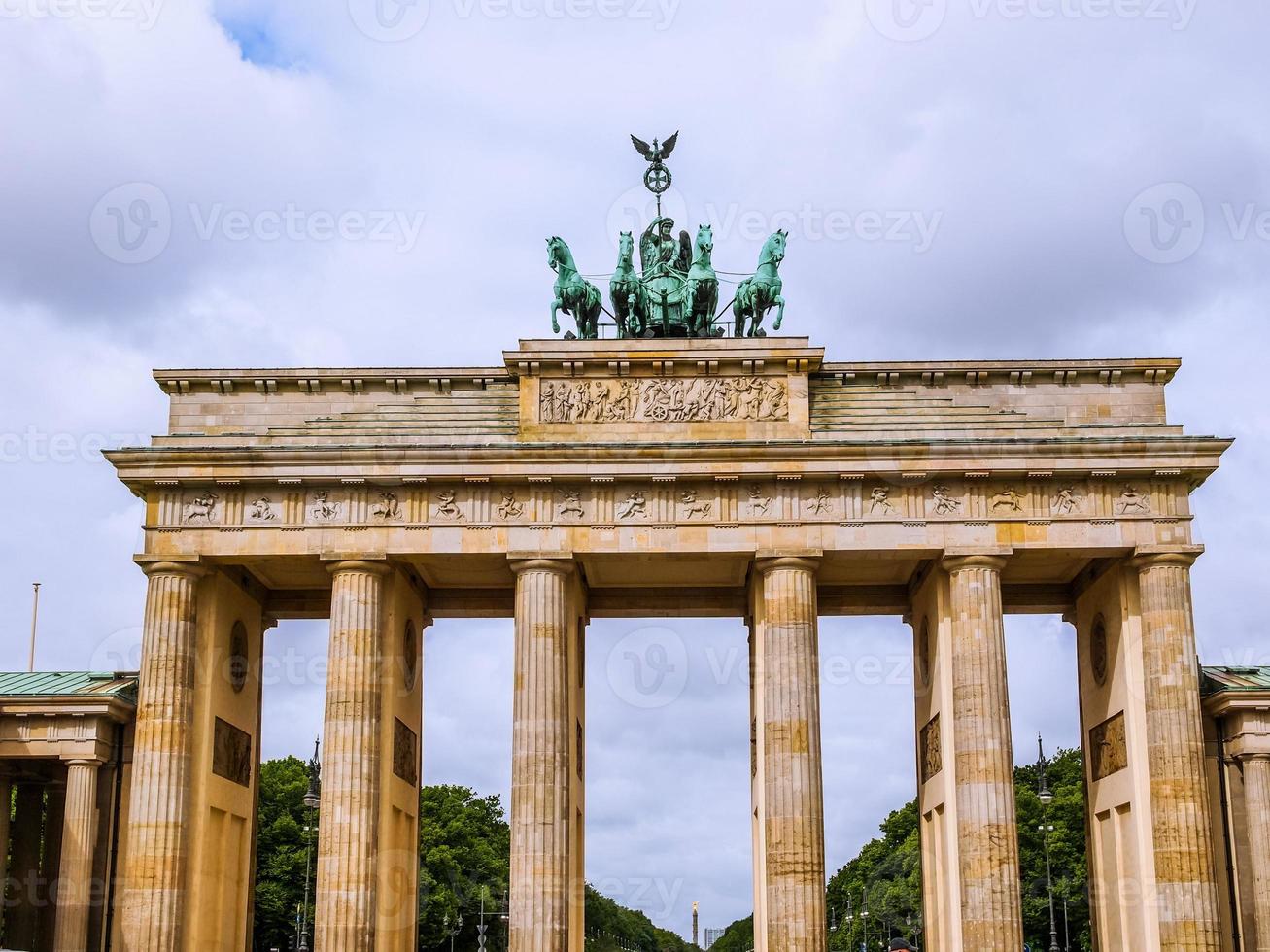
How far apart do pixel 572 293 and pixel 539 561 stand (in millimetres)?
7660

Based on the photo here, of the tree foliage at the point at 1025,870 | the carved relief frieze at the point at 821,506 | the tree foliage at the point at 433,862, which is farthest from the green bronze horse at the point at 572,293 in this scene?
the tree foliage at the point at 433,862

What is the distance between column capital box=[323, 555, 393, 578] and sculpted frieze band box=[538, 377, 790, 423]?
18.4 ft

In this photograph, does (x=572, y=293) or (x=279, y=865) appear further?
(x=279, y=865)

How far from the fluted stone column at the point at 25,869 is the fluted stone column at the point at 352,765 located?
9.43m

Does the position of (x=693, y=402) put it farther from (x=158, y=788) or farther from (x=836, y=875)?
(x=836, y=875)

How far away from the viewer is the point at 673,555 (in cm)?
4016

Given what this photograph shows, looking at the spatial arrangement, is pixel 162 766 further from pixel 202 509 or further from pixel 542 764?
pixel 542 764

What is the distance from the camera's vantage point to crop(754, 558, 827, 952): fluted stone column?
37625 mm

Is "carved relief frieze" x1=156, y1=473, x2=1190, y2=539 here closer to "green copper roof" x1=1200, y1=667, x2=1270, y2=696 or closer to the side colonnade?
the side colonnade

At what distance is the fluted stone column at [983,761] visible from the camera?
3750 centimetres

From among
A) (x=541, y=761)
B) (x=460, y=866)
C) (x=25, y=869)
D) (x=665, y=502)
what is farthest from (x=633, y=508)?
(x=460, y=866)

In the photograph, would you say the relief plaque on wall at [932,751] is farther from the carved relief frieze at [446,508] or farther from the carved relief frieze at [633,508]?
the carved relief frieze at [446,508]

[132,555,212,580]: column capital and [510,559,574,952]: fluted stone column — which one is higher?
[132,555,212,580]: column capital

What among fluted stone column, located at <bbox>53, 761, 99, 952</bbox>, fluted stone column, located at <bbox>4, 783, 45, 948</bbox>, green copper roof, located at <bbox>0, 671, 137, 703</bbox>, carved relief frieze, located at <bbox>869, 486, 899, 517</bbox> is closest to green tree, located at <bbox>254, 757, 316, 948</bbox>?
fluted stone column, located at <bbox>4, 783, 45, 948</bbox>
